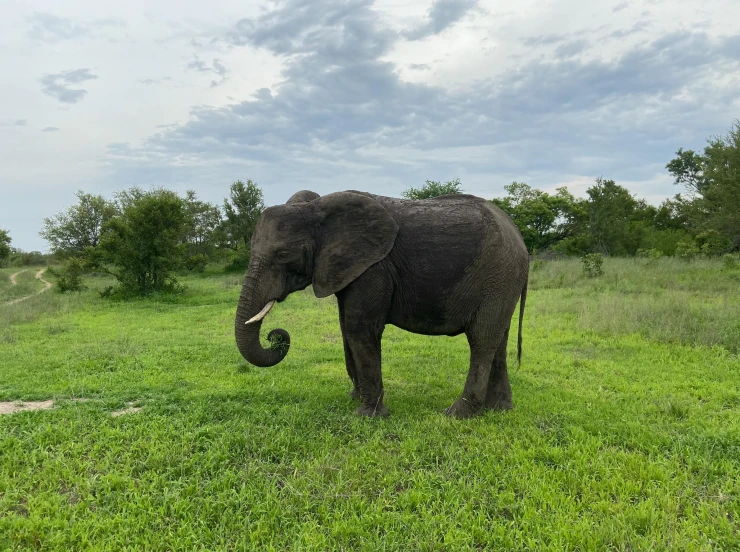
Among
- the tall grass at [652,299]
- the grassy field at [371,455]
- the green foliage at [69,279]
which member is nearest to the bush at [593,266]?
the tall grass at [652,299]

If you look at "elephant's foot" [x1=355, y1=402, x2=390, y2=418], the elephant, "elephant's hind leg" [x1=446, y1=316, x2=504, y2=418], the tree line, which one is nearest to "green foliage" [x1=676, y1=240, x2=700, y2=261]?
the tree line

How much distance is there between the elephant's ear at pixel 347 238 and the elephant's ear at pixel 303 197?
1.14 ft

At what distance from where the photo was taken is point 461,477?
12.8 feet

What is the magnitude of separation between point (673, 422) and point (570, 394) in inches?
51.3

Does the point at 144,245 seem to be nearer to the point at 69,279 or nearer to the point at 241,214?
the point at 69,279

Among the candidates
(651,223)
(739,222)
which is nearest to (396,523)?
(739,222)

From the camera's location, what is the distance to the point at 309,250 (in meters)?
5.26

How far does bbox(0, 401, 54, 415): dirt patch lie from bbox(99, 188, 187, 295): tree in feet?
49.7

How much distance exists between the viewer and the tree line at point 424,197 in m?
20.0

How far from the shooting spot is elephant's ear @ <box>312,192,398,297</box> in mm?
5137

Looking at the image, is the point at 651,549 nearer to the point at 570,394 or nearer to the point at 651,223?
the point at 570,394

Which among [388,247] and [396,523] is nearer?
Result: [396,523]

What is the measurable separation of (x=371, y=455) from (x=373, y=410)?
3.58 ft

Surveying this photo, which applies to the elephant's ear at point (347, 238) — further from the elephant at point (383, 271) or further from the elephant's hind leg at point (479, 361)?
the elephant's hind leg at point (479, 361)
